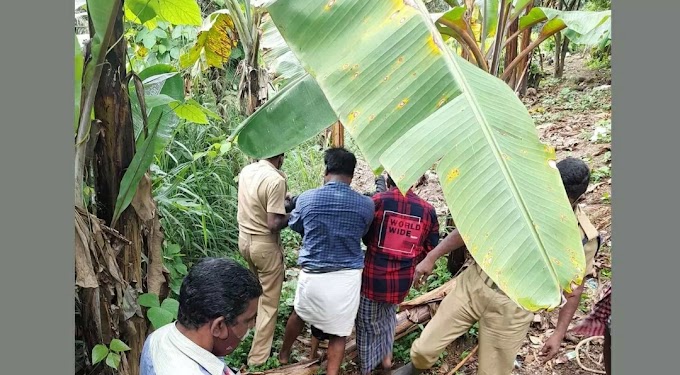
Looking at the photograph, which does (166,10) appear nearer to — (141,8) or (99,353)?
(141,8)

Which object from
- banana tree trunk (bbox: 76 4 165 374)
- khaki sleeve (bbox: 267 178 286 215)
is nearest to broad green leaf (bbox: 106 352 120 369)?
banana tree trunk (bbox: 76 4 165 374)

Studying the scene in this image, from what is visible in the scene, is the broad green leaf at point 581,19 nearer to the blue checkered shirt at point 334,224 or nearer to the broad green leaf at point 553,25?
the broad green leaf at point 553,25

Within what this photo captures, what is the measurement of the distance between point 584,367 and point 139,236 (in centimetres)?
290

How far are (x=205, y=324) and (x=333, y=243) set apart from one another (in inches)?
64.2

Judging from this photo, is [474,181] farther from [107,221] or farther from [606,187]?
[606,187]

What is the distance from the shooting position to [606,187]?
17.8ft

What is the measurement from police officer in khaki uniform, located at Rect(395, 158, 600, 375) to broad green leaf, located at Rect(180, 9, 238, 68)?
2814mm

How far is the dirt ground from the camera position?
372 cm

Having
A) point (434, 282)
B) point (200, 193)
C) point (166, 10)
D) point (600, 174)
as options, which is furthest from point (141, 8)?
point (600, 174)

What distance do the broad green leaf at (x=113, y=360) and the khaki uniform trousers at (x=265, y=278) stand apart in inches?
56.8

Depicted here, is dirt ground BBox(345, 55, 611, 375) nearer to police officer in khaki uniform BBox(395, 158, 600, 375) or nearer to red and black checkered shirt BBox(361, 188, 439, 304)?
police officer in khaki uniform BBox(395, 158, 600, 375)

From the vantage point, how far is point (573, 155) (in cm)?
615

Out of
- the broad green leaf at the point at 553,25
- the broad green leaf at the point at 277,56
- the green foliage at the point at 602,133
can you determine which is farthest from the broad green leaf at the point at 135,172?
the green foliage at the point at 602,133

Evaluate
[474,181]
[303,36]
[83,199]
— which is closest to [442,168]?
[474,181]
